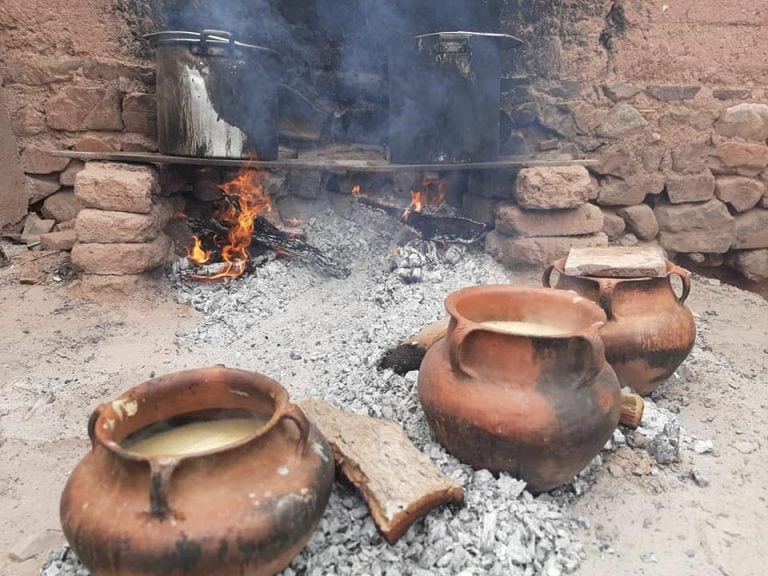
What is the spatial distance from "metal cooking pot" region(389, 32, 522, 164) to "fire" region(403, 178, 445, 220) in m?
0.71

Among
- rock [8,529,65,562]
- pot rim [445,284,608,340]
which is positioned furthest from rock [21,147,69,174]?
pot rim [445,284,608,340]

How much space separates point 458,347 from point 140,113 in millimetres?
2871

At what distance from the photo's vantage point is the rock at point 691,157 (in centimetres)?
416

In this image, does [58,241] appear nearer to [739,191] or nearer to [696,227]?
[696,227]

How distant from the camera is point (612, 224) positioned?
4270 millimetres

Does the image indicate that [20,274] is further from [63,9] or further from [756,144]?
[756,144]

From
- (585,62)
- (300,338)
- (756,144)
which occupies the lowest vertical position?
(300,338)

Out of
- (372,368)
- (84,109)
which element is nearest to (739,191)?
(372,368)

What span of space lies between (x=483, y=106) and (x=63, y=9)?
8.31 ft

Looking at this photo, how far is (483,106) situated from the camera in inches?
143

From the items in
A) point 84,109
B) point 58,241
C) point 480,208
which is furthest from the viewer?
point 480,208

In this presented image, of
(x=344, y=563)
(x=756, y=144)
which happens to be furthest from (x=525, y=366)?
(x=756, y=144)

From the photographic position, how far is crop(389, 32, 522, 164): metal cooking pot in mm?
3465

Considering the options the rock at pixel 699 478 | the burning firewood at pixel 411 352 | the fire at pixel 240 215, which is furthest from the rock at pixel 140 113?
the rock at pixel 699 478
